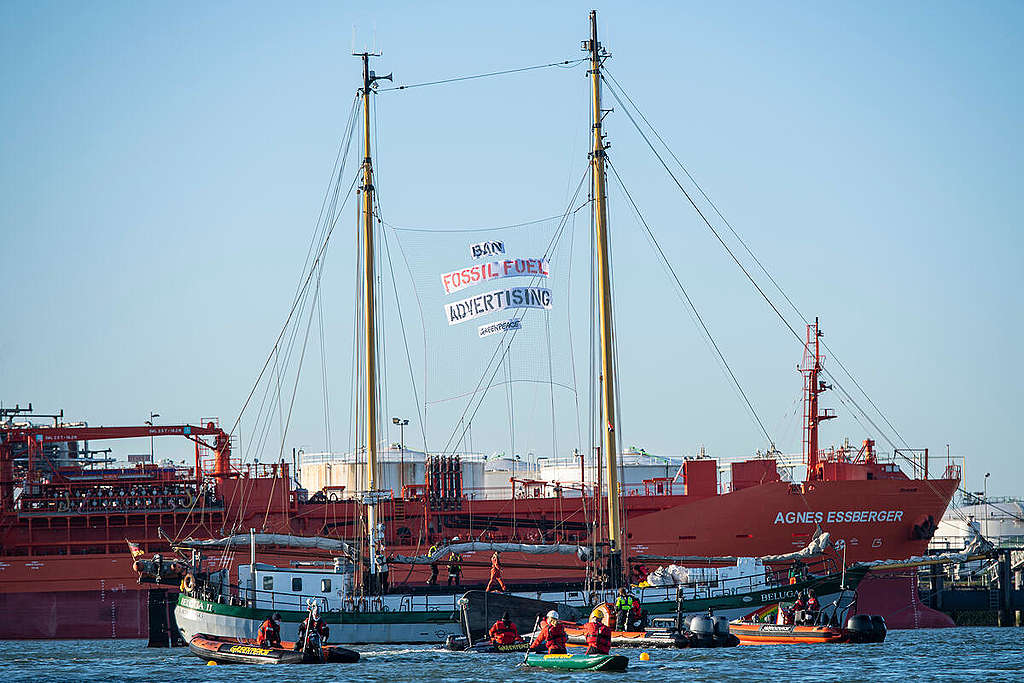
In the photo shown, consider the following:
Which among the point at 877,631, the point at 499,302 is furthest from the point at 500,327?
the point at 877,631

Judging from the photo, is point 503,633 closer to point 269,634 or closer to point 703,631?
point 703,631

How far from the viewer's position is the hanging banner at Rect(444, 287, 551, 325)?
56.8m

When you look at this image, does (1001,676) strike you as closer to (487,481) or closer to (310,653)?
(310,653)

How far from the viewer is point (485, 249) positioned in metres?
57.4

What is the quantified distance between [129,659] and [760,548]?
2456 cm

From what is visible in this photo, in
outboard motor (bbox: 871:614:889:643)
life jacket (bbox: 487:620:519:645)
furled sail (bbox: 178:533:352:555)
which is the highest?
furled sail (bbox: 178:533:352:555)

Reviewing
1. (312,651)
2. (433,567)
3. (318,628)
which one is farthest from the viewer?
(433,567)

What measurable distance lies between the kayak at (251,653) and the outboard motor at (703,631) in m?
10.4

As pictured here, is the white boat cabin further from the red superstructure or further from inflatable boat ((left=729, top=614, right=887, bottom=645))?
inflatable boat ((left=729, top=614, right=887, bottom=645))

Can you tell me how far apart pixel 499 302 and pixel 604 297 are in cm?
453

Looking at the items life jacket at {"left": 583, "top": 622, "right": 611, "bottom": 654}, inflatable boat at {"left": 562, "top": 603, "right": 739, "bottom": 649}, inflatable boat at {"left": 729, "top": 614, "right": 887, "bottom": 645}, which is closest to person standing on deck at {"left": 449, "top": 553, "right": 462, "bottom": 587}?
inflatable boat at {"left": 562, "top": 603, "right": 739, "bottom": 649}

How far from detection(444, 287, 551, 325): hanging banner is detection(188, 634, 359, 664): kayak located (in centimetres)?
1700

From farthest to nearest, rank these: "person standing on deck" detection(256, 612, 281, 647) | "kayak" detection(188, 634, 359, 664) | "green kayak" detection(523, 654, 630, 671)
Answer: "person standing on deck" detection(256, 612, 281, 647)
"kayak" detection(188, 634, 359, 664)
"green kayak" detection(523, 654, 630, 671)

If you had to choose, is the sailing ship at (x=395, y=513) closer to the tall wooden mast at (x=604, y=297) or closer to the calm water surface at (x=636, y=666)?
the tall wooden mast at (x=604, y=297)
